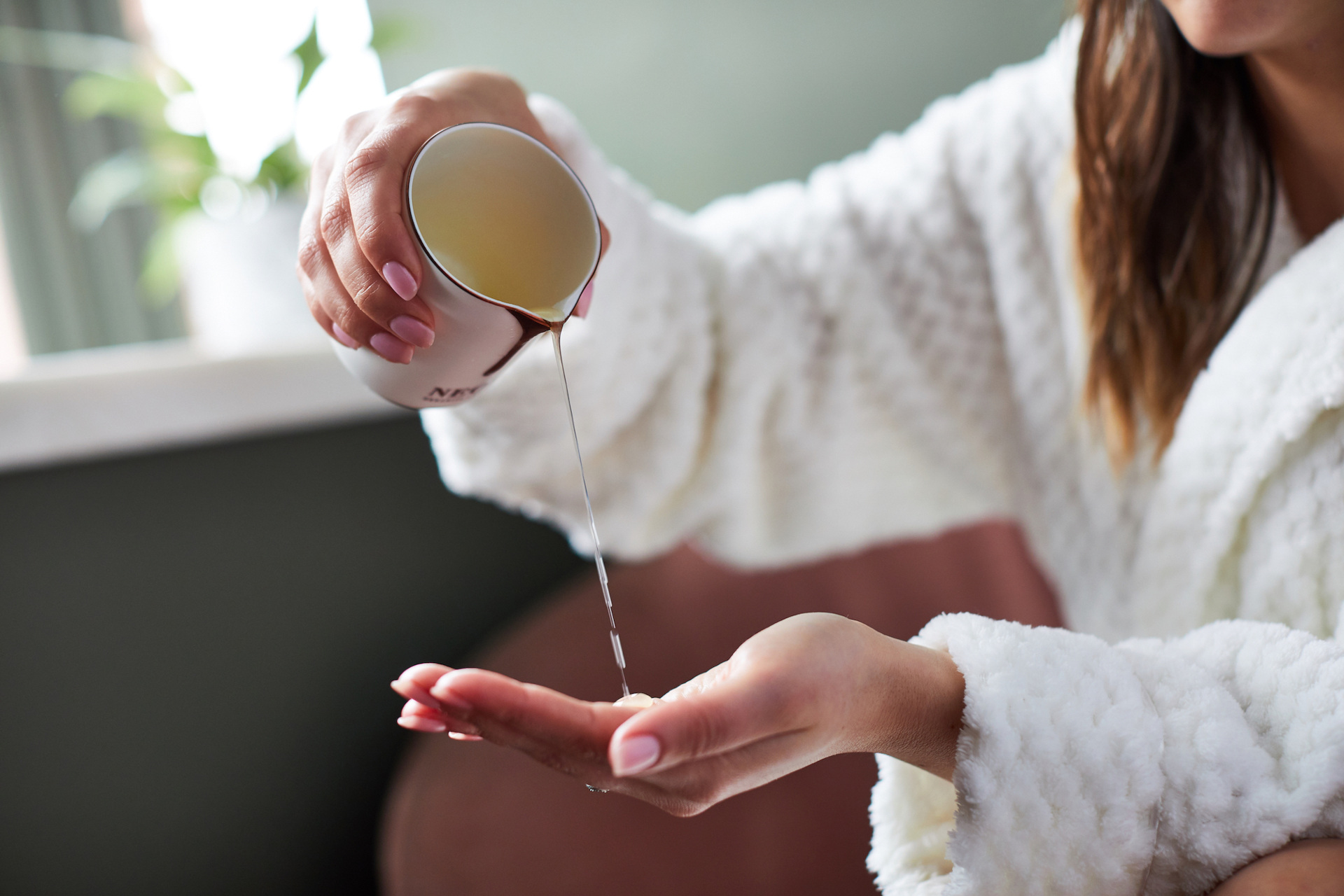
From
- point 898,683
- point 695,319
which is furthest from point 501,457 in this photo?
point 898,683

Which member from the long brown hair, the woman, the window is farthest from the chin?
the window

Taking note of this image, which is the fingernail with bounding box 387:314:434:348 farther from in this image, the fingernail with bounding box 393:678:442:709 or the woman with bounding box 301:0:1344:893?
the fingernail with bounding box 393:678:442:709

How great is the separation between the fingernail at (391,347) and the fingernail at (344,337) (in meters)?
0.02

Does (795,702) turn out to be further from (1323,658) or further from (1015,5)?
(1015,5)

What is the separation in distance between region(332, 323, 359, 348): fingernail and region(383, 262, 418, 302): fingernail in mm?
61

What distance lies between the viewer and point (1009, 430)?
82 cm

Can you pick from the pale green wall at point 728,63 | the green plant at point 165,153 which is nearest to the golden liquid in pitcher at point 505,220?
the pale green wall at point 728,63

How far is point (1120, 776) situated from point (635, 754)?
0.72 feet

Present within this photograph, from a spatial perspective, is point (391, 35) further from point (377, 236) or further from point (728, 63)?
point (377, 236)

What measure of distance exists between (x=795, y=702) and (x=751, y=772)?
0.11 feet

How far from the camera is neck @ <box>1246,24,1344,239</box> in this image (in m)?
0.57

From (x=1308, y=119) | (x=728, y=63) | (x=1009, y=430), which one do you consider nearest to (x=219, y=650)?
(x=1009, y=430)

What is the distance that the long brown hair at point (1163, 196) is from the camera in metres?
0.64

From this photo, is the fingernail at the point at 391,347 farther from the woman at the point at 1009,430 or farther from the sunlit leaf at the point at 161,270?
the sunlit leaf at the point at 161,270
